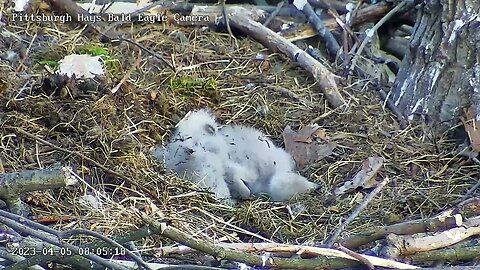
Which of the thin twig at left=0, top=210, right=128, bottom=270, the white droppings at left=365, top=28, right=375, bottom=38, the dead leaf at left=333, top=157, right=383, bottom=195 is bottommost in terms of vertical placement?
the dead leaf at left=333, top=157, right=383, bottom=195

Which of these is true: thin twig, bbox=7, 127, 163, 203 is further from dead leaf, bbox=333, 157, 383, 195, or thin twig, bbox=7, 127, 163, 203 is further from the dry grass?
dead leaf, bbox=333, 157, 383, 195

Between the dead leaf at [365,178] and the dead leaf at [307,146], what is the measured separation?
200 mm

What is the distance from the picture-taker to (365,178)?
3.11m

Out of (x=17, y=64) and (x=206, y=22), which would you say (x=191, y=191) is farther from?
(x=206, y=22)

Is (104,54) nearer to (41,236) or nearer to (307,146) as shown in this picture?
(307,146)

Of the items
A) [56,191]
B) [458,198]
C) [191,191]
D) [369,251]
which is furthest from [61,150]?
[458,198]

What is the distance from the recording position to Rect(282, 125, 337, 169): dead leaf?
131 inches

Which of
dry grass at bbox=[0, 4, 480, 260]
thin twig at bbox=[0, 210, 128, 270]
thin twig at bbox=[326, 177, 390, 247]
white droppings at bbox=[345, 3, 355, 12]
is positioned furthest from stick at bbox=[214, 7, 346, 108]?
thin twig at bbox=[0, 210, 128, 270]

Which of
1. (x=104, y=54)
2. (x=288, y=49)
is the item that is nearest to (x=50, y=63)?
(x=104, y=54)

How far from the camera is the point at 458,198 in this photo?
9.86 feet

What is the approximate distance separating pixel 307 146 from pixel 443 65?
0.76 meters

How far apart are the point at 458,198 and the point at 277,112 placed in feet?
3.24

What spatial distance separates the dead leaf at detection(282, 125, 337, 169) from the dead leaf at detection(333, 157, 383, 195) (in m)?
0.20

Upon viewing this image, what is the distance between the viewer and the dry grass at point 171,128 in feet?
9.19
